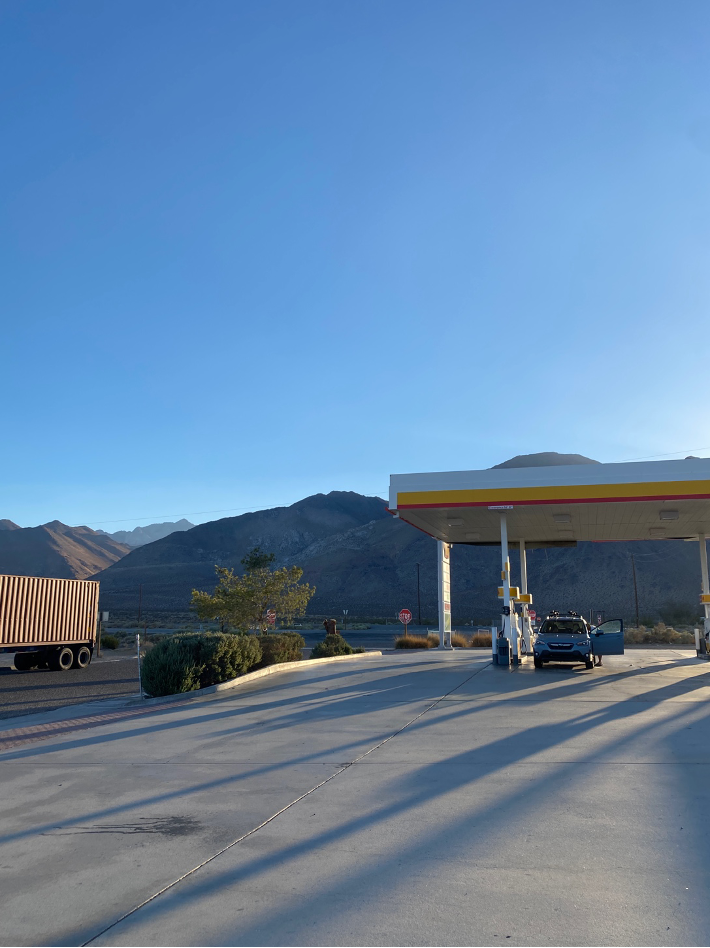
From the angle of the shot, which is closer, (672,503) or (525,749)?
(525,749)

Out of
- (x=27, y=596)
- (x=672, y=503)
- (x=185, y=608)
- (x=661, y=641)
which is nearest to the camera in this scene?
(x=672, y=503)

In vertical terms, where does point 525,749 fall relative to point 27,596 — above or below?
below

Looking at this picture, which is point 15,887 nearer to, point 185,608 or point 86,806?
point 86,806

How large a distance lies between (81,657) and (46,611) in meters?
2.83

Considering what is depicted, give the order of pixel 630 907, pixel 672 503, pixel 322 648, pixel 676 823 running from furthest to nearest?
pixel 322 648, pixel 672 503, pixel 676 823, pixel 630 907

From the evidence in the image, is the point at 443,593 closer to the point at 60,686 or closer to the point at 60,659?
the point at 60,686

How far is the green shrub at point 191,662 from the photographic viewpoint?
16.4 metres

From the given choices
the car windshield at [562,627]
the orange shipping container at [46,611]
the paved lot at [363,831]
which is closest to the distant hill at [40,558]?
the orange shipping container at [46,611]

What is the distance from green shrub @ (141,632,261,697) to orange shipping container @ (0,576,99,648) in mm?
9064

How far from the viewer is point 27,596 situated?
85.9 feet

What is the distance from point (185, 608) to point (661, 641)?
90087mm

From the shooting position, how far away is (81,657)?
28812 mm

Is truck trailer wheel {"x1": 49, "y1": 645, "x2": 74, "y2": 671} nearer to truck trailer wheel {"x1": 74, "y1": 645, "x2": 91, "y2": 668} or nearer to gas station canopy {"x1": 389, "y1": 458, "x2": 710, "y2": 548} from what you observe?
truck trailer wheel {"x1": 74, "y1": 645, "x2": 91, "y2": 668}

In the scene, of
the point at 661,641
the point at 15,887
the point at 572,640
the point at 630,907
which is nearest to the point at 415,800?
the point at 630,907
